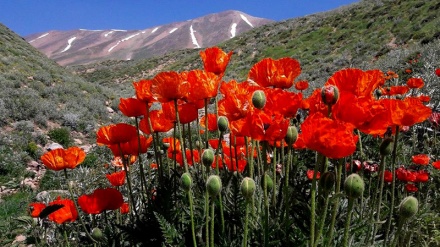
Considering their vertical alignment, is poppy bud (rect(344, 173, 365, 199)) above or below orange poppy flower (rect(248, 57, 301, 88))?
below

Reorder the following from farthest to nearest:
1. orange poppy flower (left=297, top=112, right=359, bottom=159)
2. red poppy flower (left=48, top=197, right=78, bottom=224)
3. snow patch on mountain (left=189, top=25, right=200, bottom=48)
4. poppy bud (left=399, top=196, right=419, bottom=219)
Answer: snow patch on mountain (left=189, top=25, right=200, bottom=48)
red poppy flower (left=48, top=197, right=78, bottom=224)
poppy bud (left=399, top=196, right=419, bottom=219)
orange poppy flower (left=297, top=112, right=359, bottom=159)

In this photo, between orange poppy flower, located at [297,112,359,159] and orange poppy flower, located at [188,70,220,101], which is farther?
orange poppy flower, located at [188,70,220,101]

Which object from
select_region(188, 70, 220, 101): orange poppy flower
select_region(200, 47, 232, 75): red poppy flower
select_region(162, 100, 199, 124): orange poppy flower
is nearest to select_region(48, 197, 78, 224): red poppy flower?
select_region(162, 100, 199, 124): orange poppy flower

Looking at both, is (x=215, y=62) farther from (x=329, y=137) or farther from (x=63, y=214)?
(x=63, y=214)

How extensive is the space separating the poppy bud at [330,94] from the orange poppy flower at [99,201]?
4.16 ft

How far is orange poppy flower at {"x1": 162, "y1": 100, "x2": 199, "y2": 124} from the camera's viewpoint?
2043 millimetres

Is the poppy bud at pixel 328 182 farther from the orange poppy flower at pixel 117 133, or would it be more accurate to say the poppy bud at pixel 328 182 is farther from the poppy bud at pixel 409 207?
the orange poppy flower at pixel 117 133

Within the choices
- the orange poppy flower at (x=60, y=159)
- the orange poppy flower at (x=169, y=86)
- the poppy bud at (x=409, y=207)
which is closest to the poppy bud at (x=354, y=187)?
the poppy bud at (x=409, y=207)

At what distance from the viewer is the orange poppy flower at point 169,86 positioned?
1.79 meters

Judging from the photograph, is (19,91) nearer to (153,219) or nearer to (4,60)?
(4,60)

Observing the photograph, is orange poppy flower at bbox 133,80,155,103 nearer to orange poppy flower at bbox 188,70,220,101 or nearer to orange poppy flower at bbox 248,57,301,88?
orange poppy flower at bbox 188,70,220,101

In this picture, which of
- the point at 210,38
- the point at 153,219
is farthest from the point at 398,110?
the point at 210,38

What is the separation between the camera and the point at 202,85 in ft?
5.85

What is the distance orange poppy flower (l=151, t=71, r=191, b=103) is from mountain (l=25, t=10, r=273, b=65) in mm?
88876
